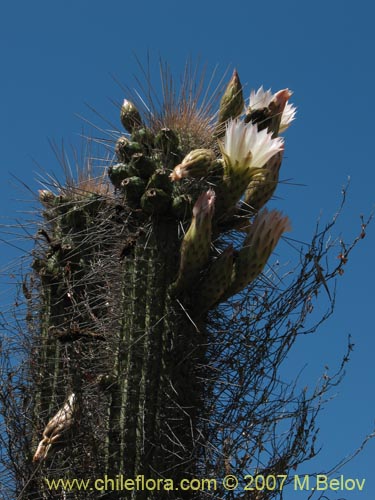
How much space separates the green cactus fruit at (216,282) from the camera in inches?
182

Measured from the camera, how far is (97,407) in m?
4.64

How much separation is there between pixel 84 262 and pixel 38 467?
1221mm

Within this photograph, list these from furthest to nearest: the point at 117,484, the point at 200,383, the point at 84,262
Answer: the point at 84,262 → the point at 200,383 → the point at 117,484

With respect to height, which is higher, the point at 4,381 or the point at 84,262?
the point at 84,262

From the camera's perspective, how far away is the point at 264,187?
16.4ft

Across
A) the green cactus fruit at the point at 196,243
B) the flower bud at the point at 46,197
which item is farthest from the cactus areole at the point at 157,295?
the flower bud at the point at 46,197

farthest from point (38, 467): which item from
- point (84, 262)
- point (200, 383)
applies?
point (84, 262)

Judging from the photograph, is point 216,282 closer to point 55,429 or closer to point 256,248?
point 256,248

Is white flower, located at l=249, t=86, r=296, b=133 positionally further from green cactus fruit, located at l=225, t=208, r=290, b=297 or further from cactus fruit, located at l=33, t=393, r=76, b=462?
cactus fruit, located at l=33, t=393, r=76, b=462

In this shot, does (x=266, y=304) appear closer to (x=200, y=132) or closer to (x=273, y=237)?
(x=273, y=237)

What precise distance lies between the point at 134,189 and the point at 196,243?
479 mm

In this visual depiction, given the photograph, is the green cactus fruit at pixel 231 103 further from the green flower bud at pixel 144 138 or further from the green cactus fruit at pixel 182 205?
the green cactus fruit at pixel 182 205

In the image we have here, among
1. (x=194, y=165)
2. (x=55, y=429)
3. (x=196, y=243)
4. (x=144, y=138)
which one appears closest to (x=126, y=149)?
(x=144, y=138)

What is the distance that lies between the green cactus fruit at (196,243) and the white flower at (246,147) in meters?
0.26
